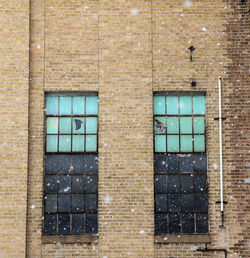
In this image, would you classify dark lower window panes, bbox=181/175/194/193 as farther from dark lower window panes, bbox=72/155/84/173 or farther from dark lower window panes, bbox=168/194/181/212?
dark lower window panes, bbox=72/155/84/173

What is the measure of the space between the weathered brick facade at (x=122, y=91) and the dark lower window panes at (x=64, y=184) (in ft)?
1.75

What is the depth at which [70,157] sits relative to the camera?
9656mm

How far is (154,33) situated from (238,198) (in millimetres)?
5205

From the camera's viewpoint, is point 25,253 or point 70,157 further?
point 70,157

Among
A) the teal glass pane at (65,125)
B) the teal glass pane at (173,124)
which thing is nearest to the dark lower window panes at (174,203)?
the teal glass pane at (173,124)

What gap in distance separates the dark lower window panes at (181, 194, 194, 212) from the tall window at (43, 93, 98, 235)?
97.5 inches

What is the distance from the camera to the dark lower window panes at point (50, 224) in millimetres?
9359

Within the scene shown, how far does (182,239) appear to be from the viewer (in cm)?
923

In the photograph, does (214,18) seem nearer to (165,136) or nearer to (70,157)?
(165,136)

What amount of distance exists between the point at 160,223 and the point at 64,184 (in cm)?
291

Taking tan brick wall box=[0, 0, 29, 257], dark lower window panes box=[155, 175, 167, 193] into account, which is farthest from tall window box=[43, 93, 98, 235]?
dark lower window panes box=[155, 175, 167, 193]

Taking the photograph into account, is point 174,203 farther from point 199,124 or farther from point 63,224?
point 63,224

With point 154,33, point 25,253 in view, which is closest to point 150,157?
point 154,33

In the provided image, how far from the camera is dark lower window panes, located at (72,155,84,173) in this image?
9.61 m
